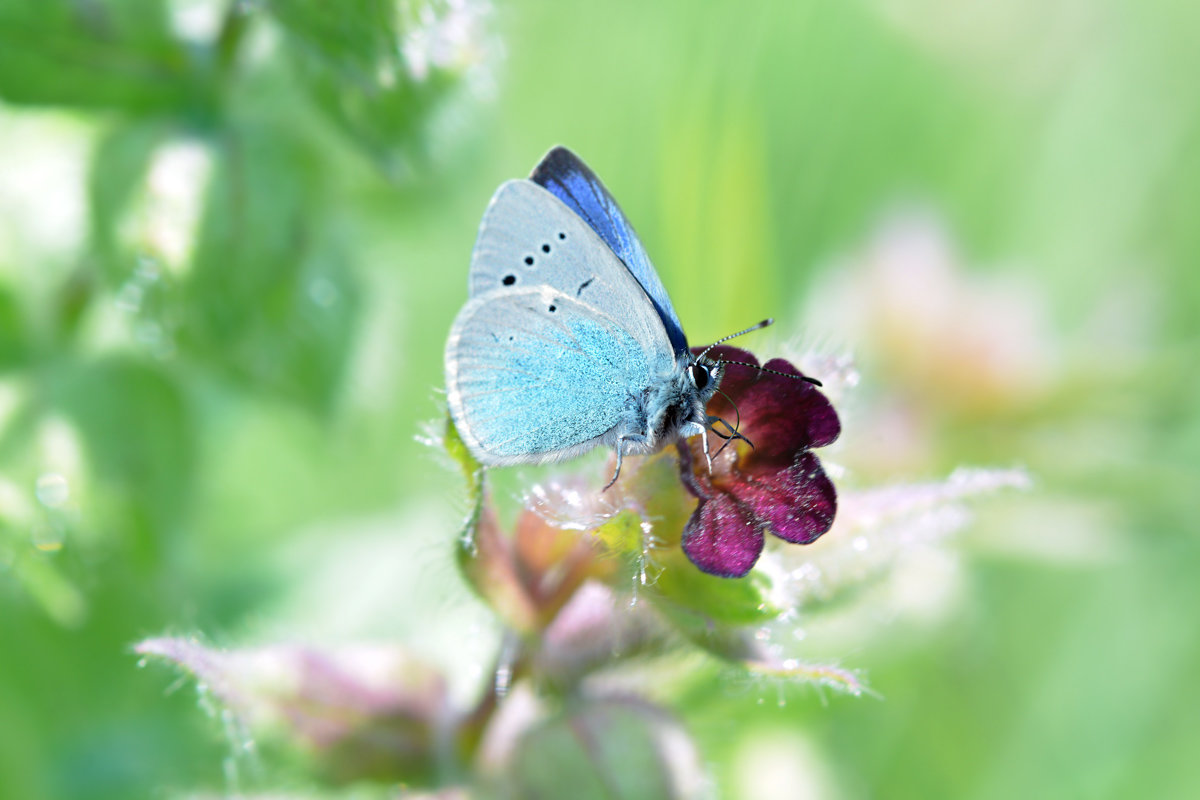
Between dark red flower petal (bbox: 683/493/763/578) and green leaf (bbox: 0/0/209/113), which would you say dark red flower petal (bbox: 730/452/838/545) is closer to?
dark red flower petal (bbox: 683/493/763/578)

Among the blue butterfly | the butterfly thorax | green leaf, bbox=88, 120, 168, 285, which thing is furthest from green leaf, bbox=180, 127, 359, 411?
the butterfly thorax

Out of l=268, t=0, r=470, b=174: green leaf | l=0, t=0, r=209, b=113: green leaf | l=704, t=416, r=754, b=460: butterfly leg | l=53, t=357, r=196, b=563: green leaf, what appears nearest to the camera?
l=704, t=416, r=754, b=460: butterfly leg

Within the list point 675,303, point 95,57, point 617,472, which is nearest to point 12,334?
point 95,57

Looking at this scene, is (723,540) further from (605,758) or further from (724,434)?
(605,758)

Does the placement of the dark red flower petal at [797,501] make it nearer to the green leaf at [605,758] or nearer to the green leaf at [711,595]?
the green leaf at [711,595]

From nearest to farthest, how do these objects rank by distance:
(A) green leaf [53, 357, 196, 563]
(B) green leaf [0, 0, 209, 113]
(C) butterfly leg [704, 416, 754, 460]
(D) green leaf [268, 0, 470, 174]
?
1. (C) butterfly leg [704, 416, 754, 460]
2. (D) green leaf [268, 0, 470, 174]
3. (B) green leaf [0, 0, 209, 113]
4. (A) green leaf [53, 357, 196, 563]

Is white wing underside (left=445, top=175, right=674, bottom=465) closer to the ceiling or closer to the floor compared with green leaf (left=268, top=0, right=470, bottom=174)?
closer to the floor

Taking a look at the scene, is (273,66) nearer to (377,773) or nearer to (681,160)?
(681,160)

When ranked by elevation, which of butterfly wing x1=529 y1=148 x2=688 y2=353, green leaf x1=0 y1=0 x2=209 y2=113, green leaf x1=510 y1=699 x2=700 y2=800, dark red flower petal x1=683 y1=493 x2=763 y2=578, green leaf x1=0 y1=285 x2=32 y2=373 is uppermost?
green leaf x1=0 y1=0 x2=209 y2=113
